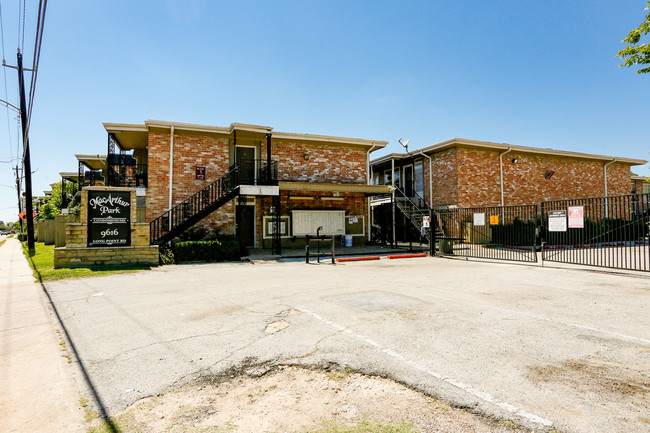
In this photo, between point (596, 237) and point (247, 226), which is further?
point (247, 226)

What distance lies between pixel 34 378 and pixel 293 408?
8.99 feet

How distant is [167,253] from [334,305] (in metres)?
9.30

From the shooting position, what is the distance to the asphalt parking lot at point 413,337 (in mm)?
2964

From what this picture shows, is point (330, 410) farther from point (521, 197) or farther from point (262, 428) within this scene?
point (521, 197)

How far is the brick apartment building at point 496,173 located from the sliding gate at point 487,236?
1.55 meters

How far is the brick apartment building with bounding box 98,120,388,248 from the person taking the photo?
1598 centimetres

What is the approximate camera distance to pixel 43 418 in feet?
9.11

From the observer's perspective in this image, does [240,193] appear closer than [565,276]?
No

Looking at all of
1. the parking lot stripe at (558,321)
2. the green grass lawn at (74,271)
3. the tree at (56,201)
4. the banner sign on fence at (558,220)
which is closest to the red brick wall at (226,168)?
the green grass lawn at (74,271)

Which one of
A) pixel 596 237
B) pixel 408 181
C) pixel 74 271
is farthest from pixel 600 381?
pixel 408 181

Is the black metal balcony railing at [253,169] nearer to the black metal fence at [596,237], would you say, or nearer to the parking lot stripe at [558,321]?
the black metal fence at [596,237]

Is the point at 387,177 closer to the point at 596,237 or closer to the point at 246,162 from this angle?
the point at 246,162

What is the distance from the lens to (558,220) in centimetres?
1139

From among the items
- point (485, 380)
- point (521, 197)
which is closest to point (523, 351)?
point (485, 380)
